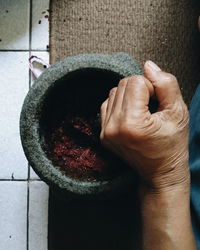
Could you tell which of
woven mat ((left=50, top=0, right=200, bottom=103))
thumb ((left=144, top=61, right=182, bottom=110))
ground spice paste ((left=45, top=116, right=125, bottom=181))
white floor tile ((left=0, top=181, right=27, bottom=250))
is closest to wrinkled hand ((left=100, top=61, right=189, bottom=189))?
thumb ((left=144, top=61, right=182, bottom=110))

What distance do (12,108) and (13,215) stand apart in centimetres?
34

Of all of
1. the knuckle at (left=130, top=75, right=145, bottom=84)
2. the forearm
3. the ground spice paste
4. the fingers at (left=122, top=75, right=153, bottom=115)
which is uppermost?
Result: the knuckle at (left=130, top=75, right=145, bottom=84)

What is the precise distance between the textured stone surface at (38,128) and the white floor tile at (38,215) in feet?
1.12

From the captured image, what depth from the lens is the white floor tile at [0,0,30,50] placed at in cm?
133

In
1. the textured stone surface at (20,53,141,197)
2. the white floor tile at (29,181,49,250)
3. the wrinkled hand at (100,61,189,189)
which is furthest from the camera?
the white floor tile at (29,181,49,250)

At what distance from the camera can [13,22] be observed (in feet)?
4.36

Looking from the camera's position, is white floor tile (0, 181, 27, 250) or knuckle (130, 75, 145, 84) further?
white floor tile (0, 181, 27, 250)

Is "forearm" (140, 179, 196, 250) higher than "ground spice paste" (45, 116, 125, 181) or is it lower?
lower

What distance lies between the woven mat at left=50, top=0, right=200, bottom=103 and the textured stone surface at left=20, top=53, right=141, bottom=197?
0.34 meters

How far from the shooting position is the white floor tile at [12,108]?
1307 mm

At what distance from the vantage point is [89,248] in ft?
4.20

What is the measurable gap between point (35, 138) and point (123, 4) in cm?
58

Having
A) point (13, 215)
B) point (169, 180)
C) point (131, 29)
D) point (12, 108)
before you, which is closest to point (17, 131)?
point (12, 108)

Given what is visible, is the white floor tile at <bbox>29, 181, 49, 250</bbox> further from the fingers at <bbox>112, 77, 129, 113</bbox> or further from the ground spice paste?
the fingers at <bbox>112, 77, 129, 113</bbox>
